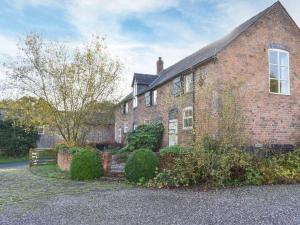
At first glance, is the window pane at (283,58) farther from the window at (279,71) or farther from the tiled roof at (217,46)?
the tiled roof at (217,46)

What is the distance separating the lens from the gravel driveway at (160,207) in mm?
A: 6766

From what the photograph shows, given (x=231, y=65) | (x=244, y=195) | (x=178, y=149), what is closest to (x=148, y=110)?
(x=231, y=65)

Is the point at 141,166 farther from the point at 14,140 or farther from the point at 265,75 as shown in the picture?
the point at 14,140

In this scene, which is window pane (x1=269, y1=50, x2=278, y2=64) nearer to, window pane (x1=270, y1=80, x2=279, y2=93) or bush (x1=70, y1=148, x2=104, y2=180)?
window pane (x1=270, y1=80, x2=279, y2=93)

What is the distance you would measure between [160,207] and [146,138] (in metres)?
13.6

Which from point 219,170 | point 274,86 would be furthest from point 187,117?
point 219,170

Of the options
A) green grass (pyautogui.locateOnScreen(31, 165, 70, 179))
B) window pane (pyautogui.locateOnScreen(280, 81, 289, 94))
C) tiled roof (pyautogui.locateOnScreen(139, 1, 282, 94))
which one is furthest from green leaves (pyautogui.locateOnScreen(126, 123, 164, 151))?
window pane (pyautogui.locateOnScreen(280, 81, 289, 94))

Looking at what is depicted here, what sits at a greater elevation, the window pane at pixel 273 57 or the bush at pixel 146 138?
the window pane at pixel 273 57

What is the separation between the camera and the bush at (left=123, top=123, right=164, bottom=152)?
69.6ft

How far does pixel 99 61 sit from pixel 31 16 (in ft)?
22.1

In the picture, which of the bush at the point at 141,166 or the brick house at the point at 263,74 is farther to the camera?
the brick house at the point at 263,74

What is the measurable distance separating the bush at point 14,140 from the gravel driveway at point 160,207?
72.0 feet

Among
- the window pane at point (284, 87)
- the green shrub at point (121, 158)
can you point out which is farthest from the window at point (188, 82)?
the green shrub at point (121, 158)

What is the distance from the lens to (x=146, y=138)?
2147 cm
